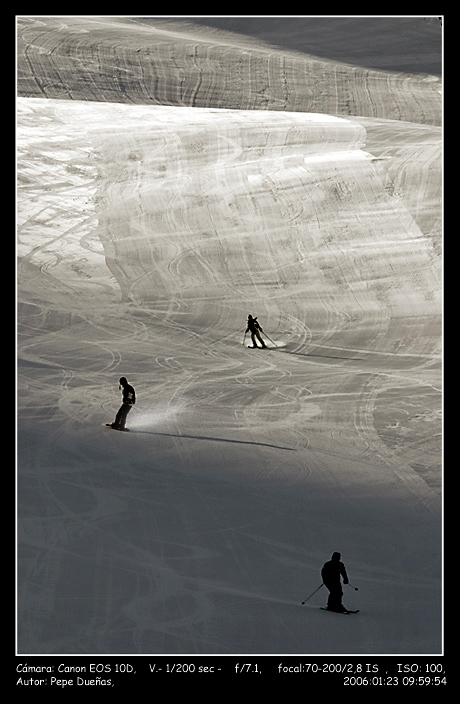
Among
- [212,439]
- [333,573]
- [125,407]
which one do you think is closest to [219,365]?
[212,439]

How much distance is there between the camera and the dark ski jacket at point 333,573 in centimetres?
956

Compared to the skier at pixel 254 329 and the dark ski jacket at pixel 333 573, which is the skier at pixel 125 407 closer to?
the skier at pixel 254 329

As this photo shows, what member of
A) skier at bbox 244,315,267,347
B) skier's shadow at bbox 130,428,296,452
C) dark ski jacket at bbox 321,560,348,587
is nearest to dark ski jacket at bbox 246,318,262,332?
skier at bbox 244,315,267,347

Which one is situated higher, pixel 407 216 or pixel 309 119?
pixel 309 119

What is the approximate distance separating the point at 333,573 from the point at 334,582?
3.7 inches

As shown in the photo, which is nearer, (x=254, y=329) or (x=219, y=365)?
(x=219, y=365)

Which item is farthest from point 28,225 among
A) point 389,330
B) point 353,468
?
point 353,468

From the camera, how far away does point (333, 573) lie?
959 centimetres

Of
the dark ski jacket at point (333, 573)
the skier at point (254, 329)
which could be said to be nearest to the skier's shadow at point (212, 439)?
the dark ski jacket at point (333, 573)

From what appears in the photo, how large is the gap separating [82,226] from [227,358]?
347 inches

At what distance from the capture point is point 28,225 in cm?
2686

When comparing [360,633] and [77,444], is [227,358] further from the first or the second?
[360,633]

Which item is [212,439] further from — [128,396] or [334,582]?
[334,582]

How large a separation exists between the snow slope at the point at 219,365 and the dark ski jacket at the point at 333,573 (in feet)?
1.32
